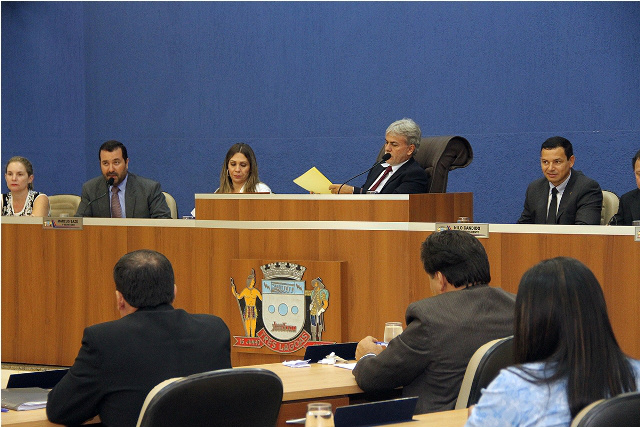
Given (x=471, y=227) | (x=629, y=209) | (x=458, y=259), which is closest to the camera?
(x=458, y=259)

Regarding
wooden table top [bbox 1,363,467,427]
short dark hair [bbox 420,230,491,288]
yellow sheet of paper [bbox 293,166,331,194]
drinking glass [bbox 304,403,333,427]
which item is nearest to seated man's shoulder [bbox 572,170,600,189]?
yellow sheet of paper [bbox 293,166,331,194]

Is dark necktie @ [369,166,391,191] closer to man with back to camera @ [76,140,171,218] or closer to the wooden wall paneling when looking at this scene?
man with back to camera @ [76,140,171,218]

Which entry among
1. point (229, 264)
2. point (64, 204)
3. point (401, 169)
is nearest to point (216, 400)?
point (229, 264)

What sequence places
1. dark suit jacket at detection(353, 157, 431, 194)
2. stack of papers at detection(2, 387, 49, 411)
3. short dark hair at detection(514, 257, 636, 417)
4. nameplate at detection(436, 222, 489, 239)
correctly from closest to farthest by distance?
1. short dark hair at detection(514, 257, 636, 417)
2. stack of papers at detection(2, 387, 49, 411)
3. nameplate at detection(436, 222, 489, 239)
4. dark suit jacket at detection(353, 157, 431, 194)

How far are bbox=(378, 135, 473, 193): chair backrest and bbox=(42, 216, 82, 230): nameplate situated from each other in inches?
82.6

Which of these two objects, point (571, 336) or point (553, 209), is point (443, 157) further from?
point (571, 336)

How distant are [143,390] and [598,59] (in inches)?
216

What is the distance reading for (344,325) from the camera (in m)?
4.92

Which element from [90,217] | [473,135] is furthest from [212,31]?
[90,217]

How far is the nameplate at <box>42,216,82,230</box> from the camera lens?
5570 mm

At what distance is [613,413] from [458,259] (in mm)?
1308

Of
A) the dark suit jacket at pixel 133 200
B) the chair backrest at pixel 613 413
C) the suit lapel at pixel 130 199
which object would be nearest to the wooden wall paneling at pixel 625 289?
the chair backrest at pixel 613 413

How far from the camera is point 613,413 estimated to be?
1.75m

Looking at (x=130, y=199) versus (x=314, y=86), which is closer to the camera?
(x=130, y=199)
